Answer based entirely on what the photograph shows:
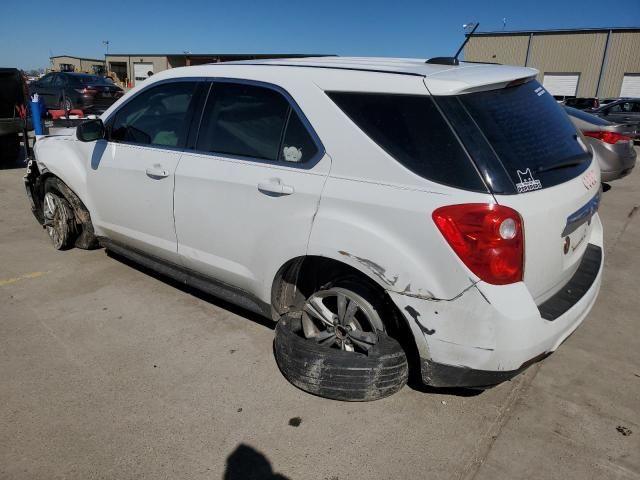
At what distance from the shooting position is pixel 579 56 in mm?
36875

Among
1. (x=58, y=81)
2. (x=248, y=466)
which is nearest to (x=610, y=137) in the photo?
(x=248, y=466)

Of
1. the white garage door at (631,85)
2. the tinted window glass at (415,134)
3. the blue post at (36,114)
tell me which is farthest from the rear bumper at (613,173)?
the white garage door at (631,85)

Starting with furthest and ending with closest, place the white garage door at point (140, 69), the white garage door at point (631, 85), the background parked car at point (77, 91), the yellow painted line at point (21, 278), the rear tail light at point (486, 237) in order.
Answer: the white garage door at point (140, 69) → the white garage door at point (631, 85) → the background parked car at point (77, 91) → the yellow painted line at point (21, 278) → the rear tail light at point (486, 237)

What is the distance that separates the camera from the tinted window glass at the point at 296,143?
2.72 m

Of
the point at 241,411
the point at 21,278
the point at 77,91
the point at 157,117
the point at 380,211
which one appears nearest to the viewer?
the point at 380,211

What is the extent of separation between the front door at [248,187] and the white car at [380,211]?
11 millimetres

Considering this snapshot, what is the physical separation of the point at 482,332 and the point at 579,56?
1636 inches

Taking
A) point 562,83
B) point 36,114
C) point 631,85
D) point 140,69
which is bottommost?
point 36,114

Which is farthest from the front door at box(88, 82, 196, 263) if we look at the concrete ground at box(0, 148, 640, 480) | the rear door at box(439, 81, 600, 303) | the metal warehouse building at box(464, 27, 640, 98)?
the metal warehouse building at box(464, 27, 640, 98)

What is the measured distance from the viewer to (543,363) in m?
3.20

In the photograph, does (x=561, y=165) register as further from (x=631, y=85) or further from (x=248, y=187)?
(x=631, y=85)

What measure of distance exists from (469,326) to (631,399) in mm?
1340

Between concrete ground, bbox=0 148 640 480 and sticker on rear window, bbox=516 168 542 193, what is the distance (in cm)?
124

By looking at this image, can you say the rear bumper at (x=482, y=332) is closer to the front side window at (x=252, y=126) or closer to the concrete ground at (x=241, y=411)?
the concrete ground at (x=241, y=411)
